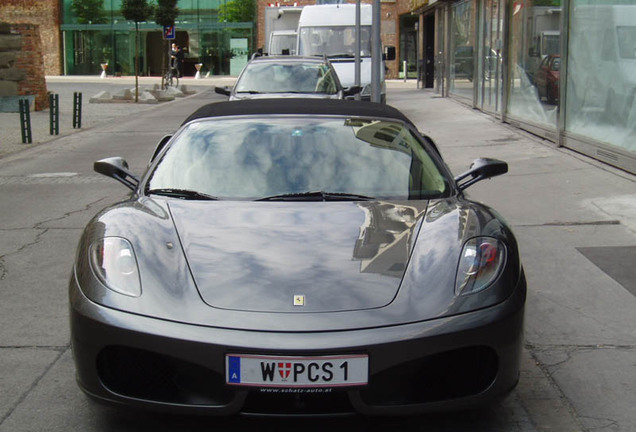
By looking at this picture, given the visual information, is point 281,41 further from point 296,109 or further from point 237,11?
point 237,11

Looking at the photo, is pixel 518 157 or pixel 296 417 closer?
pixel 296 417

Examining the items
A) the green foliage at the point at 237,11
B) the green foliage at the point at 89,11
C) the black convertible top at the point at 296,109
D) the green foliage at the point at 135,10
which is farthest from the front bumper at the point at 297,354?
the green foliage at the point at 89,11

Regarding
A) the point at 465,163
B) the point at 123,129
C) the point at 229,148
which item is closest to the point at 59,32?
the point at 123,129

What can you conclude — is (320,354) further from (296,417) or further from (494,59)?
(494,59)

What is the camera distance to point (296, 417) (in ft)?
10.9

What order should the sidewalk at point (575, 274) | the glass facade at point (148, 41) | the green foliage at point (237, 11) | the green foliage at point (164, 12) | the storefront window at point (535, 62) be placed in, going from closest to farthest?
the sidewalk at point (575, 274) → the storefront window at point (535, 62) → the green foliage at point (164, 12) → the glass facade at point (148, 41) → the green foliage at point (237, 11)

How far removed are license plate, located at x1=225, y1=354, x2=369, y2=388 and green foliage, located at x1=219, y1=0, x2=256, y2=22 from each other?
55021 mm

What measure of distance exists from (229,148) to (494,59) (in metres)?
16.5

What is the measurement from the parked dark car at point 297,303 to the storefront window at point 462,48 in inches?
791

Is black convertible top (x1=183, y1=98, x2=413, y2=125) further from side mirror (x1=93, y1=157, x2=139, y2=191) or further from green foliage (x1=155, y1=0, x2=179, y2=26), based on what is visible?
green foliage (x1=155, y1=0, x2=179, y2=26)

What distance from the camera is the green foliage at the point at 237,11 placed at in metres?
56.8

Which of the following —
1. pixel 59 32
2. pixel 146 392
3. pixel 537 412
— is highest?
pixel 59 32

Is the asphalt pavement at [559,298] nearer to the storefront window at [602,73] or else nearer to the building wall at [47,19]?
the storefront window at [602,73]

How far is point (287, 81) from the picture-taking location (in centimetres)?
1445
